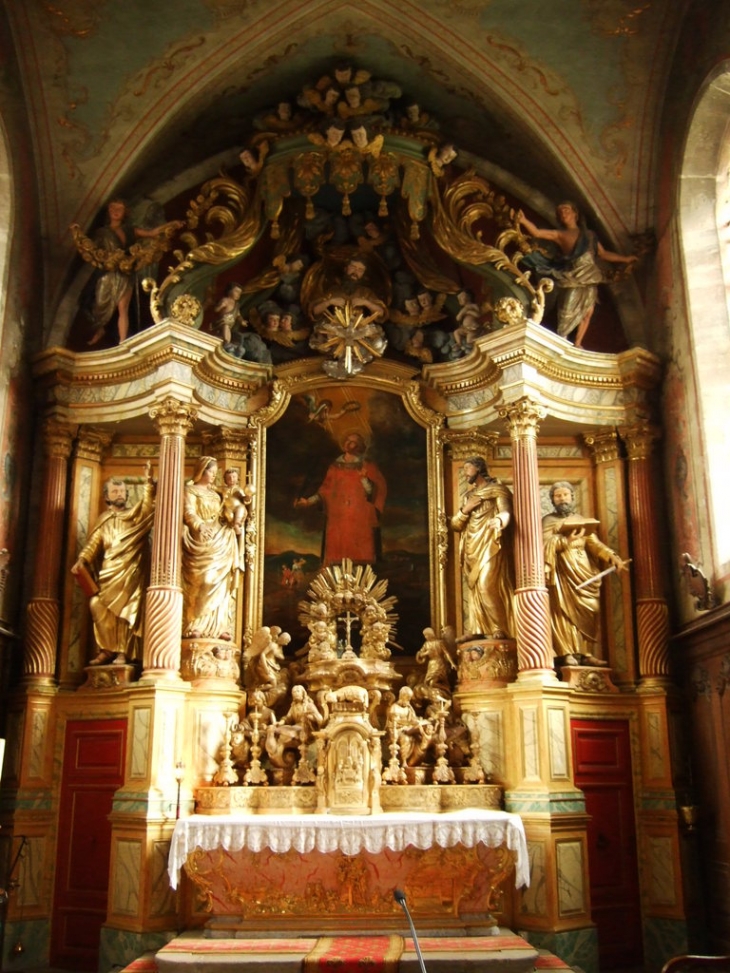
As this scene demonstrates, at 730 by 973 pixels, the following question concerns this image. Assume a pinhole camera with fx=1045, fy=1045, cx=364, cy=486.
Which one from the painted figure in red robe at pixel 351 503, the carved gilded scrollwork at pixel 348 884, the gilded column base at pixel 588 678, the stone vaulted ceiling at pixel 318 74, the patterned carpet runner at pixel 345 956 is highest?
the stone vaulted ceiling at pixel 318 74

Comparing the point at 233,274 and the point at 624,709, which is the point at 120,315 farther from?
the point at 624,709

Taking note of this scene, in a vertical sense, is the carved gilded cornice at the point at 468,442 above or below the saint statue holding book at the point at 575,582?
above

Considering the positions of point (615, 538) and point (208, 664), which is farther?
point (615, 538)

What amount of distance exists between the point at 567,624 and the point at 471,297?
3.81 metres

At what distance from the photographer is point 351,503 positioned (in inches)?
448

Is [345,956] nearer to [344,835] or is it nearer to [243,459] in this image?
[344,835]

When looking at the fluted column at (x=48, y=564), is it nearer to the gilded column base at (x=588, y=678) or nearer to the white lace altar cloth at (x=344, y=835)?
the white lace altar cloth at (x=344, y=835)

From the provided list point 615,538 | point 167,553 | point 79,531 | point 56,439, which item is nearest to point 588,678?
point 615,538

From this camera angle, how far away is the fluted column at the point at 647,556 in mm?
10352

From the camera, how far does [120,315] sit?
444 inches

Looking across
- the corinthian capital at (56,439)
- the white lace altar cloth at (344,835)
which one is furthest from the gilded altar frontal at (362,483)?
the corinthian capital at (56,439)

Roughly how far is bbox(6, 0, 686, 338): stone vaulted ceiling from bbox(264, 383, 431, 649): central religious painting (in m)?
3.11

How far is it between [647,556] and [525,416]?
74.8 inches

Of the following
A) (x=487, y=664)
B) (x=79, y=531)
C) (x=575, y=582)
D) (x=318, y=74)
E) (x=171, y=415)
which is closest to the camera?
(x=487, y=664)
